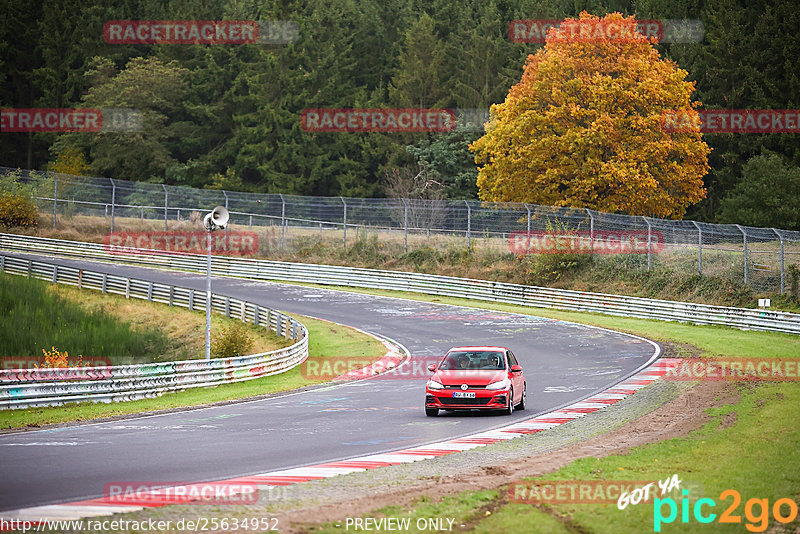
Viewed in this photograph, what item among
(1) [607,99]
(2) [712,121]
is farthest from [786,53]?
(1) [607,99]

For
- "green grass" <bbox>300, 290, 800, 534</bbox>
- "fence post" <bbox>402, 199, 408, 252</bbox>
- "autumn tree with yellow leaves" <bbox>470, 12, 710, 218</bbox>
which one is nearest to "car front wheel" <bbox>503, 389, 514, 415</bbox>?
"green grass" <bbox>300, 290, 800, 534</bbox>

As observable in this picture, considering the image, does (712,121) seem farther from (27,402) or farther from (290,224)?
(27,402)

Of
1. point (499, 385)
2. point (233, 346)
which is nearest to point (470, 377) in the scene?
point (499, 385)

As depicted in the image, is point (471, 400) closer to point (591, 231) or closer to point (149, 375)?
point (149, 375)

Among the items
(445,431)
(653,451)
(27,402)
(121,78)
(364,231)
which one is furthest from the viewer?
(121,78)

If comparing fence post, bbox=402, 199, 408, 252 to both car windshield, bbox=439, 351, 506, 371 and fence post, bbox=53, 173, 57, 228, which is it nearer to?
fence post, bbox=53, 173, 57, 228

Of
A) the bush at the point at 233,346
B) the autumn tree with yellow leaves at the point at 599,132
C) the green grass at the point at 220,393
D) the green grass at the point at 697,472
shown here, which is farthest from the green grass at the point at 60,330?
the autumn tree with yellow leaves at the point at 599,132

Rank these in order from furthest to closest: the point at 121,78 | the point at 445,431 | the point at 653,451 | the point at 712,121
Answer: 1. the point at 121,78
2. the point at 712,121
3. the point at 445,431
4. the point at 653,451
